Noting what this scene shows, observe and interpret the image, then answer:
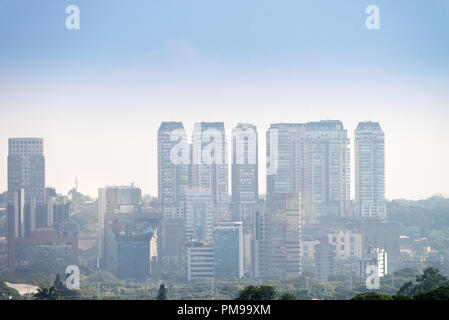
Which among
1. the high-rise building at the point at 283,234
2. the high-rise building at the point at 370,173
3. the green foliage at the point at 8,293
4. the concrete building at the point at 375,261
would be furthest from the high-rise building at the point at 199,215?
the green foliage at the point at 8,293

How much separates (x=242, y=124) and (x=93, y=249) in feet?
19.0

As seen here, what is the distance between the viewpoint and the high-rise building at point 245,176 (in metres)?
26.9

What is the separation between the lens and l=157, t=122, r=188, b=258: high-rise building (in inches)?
1081

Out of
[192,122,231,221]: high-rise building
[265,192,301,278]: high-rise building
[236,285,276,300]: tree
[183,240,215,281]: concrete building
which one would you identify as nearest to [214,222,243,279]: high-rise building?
[183,240,215,281]: concrete building

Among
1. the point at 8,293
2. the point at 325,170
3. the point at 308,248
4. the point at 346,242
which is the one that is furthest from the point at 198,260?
the point at 8,293

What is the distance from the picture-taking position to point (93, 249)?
1053 inches

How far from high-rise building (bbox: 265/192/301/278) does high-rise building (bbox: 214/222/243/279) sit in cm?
82

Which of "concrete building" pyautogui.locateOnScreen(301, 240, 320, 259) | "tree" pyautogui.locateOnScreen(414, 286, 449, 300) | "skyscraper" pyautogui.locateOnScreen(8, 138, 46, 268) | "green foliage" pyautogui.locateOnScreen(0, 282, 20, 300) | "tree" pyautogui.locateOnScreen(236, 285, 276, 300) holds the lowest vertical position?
"green foliage" pyautogui.locateOnScreen(0, 282, 20, 300)

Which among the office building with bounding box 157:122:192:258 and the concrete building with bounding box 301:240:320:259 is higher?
the office building with bounding box 157:122:192:258

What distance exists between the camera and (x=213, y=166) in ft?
91.8

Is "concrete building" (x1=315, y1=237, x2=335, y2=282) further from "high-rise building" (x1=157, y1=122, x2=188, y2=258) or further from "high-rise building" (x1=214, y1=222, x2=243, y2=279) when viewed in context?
"high-rise building" (x1=157, y1=122, x2=188, y2=258)

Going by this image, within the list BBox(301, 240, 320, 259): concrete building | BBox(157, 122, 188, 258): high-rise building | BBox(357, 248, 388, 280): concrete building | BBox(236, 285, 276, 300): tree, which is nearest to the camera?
BBox(236, 285, 276, 300): tree

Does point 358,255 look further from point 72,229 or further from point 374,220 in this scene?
point 72,229
